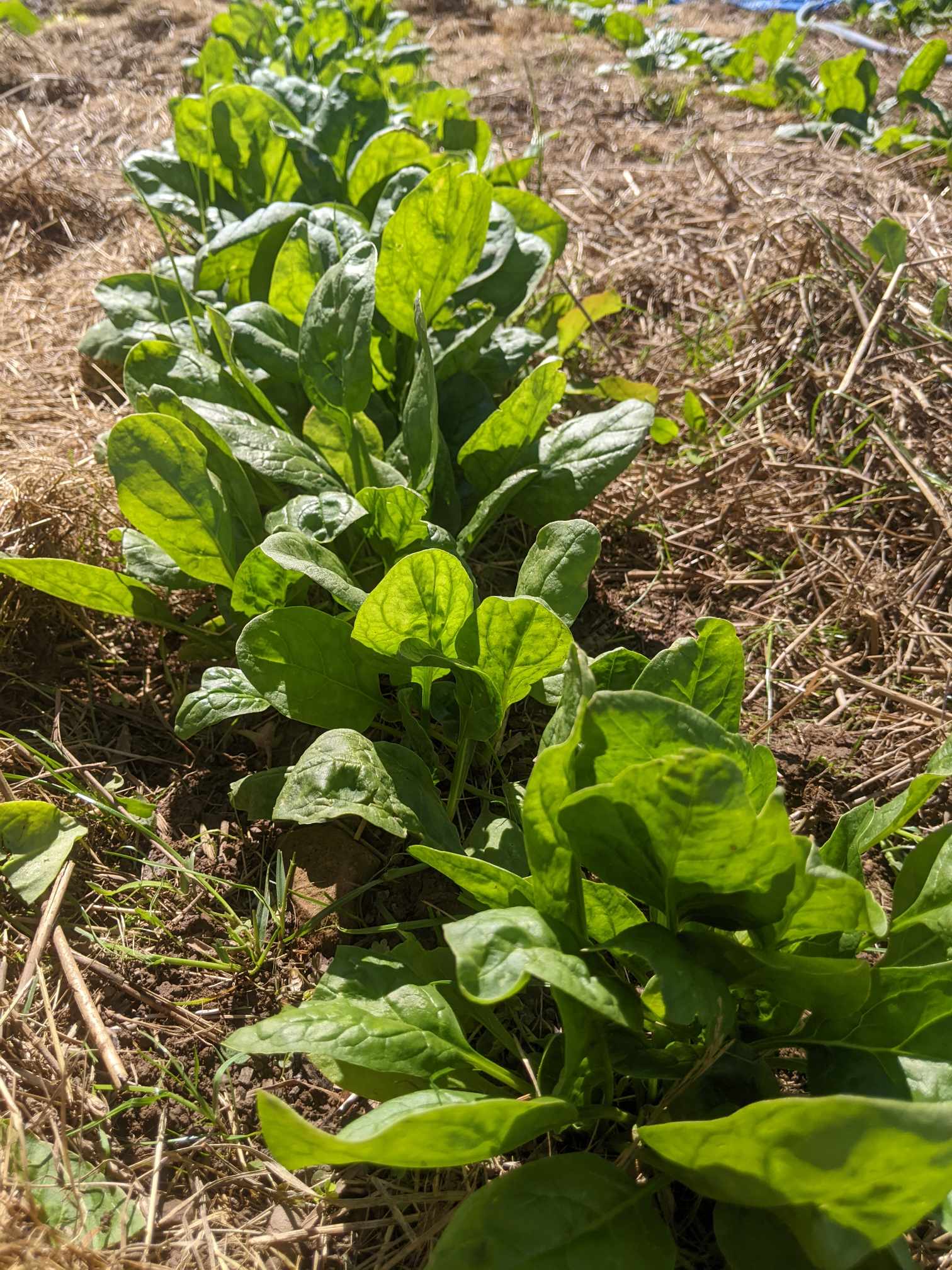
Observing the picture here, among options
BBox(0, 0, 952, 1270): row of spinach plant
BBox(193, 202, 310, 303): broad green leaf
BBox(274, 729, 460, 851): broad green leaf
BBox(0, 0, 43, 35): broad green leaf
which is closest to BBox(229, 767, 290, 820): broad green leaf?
BBox(0, 0, 952, 1270): row of spinach plant

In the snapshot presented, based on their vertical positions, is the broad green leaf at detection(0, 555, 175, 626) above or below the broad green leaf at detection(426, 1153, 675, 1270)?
above

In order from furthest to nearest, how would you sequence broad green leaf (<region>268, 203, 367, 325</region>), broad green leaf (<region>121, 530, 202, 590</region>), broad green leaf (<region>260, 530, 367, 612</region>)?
1. broad green leaf (<region>268, 203, 367, 325</region>)
2. broad green leaf (<region>121, 530, 202, 590</region>)
3. broad green leaf (<region>260, 530, 367, 612</region>)

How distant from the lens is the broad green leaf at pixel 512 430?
157cm

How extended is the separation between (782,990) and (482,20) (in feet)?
18.0

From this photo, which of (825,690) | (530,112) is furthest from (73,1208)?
(530,112)

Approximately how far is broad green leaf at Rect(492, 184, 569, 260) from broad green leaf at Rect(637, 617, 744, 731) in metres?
1.23

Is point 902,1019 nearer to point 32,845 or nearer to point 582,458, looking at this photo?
point 582,458

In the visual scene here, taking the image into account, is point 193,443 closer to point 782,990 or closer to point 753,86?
point 782,990

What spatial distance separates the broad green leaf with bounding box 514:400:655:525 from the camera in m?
1.64

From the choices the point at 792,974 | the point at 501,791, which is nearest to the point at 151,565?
the point at 501,791

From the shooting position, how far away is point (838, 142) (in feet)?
10.7

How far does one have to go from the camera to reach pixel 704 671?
1.16m

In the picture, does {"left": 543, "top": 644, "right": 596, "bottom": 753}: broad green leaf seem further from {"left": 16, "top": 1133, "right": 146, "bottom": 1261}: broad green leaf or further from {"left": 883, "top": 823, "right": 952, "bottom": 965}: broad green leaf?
{"left": 16, "top": 1133, "right": 146, "bottom": 1261}: broad green leaf

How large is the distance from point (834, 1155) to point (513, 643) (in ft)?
2.28
